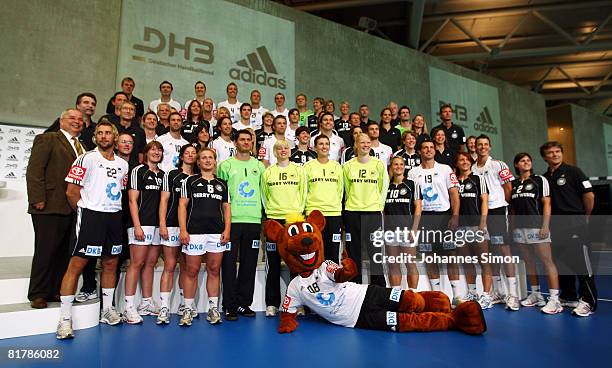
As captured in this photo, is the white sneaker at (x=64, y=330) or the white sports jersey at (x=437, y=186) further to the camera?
the white sports jersey at (x=437, y=186)

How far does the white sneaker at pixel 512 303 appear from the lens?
4.73 m

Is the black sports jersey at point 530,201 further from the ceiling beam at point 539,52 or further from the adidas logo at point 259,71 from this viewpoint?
the ceiling beam at point 539,52

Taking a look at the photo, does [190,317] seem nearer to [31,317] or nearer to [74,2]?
[31,317]

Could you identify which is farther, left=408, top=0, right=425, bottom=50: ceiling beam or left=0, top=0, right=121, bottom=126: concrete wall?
left=408, top=0, right=425, bottom=50: ceiling beam

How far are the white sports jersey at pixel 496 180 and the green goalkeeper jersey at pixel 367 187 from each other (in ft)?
4.99

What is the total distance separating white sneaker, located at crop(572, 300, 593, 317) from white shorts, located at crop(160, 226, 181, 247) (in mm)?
4432

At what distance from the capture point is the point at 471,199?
17.2 ft

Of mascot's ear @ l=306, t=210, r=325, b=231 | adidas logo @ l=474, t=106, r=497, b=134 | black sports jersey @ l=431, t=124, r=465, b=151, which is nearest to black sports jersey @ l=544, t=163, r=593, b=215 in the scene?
black sports jersey @ l=431, t=124, r=465, b=151

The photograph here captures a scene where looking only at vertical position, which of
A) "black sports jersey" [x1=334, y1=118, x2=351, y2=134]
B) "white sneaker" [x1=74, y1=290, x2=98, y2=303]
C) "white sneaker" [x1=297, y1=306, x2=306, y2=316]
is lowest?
"white sneaker" [x1=297, y1=306, x2=306, y2=316]

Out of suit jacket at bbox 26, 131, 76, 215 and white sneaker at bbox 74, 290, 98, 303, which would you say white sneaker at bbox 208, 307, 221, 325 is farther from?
suit jacket at bbox 26, 131, 76, 215

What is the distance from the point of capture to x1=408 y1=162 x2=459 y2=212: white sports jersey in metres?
5.11

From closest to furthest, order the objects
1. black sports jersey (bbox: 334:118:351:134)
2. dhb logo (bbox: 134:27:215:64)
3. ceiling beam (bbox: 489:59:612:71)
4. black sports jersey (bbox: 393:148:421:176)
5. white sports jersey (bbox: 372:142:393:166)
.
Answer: black sports jersey (bbox: 393:148:421:176), white sports jersey (bbox: 372:142:393:166), black sports jersey (bbox: 334:118:351:134), dhb logo (bbox: 134:27:215:64), ceiling beam (bbox: 489:59:612:71)

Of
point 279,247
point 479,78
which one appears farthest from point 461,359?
point 479,78

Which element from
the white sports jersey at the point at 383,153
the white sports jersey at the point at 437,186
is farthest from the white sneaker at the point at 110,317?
the white sports jersey at the point at 383,153
